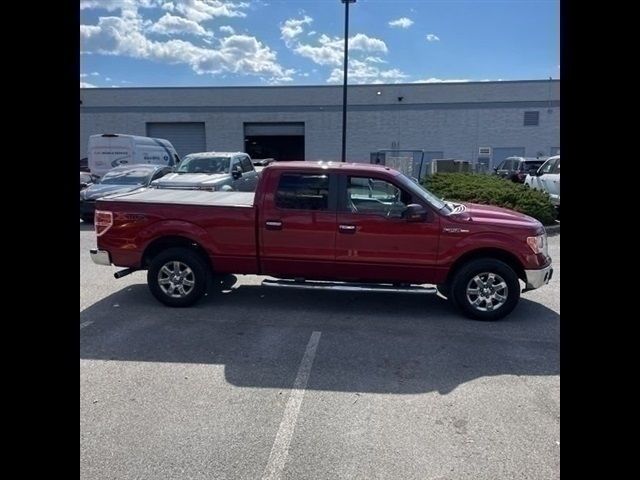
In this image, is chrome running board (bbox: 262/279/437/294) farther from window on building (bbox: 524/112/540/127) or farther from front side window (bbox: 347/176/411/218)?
window on building (bbox: 524/112/540/127)

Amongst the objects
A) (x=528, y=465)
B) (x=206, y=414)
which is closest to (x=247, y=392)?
(x=206, y=414)

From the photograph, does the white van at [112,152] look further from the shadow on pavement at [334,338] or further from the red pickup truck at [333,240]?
the red pickup truck at [333,240]

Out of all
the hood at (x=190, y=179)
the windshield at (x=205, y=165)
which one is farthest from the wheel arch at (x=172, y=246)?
the windshield at (x=205, y=165)

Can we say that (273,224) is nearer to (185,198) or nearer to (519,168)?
(185,198)

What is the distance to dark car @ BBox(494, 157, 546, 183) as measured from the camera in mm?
21933

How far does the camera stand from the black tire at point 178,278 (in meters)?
6.10

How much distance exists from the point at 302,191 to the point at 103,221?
256 cm

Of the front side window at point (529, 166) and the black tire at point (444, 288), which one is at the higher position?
the front side window at point (529, 166)

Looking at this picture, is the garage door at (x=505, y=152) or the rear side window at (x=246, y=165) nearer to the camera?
the rear side window at (x=246, y=165)

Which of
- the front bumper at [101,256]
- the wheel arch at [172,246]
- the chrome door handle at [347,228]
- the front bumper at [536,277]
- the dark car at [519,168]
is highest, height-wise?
the dark car at [519,168]

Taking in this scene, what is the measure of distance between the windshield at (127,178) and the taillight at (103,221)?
816 cm

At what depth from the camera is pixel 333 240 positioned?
5840 millimetres
